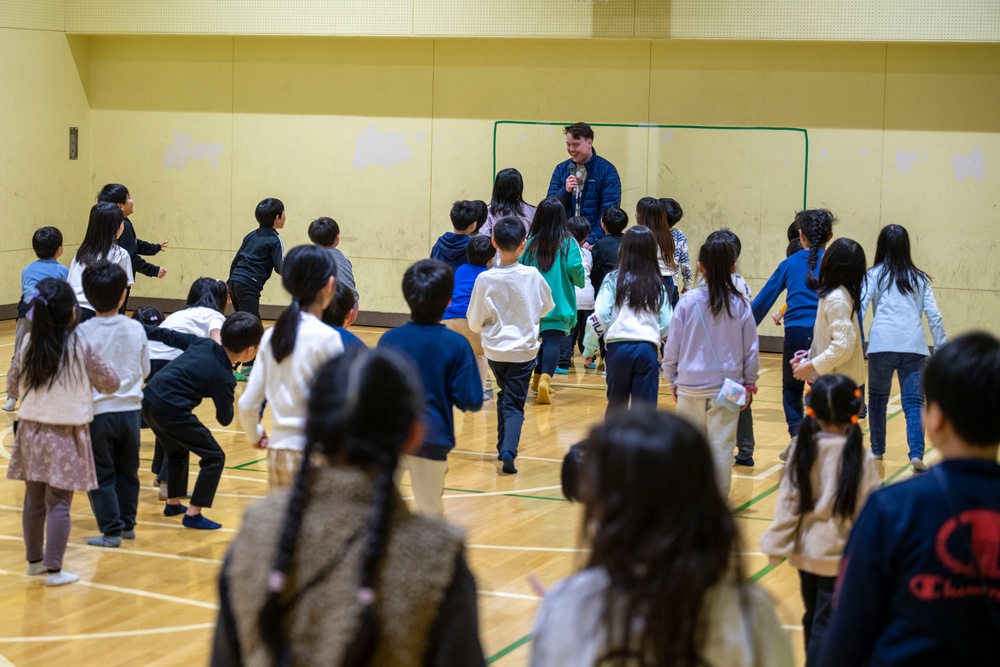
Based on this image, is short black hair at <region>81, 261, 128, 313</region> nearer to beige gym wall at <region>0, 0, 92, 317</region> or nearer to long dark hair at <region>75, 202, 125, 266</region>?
long dark hair at <region>75, 202, 125, 266</region>

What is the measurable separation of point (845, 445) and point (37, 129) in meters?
10.8

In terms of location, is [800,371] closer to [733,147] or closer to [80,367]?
[80,367]

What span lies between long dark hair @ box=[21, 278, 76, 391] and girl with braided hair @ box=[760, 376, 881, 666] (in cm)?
276

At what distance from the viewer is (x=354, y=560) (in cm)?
170

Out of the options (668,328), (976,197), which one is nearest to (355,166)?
(976,197)

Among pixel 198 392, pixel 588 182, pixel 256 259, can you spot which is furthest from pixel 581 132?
pixel 198 392

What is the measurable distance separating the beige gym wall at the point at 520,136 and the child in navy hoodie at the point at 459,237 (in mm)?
3771

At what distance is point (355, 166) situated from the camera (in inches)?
A: 488

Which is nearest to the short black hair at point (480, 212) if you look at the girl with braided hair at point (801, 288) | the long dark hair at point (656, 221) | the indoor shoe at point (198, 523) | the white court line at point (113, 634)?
the long dark hair at point (656, 221)

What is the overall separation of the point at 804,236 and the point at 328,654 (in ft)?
19.1

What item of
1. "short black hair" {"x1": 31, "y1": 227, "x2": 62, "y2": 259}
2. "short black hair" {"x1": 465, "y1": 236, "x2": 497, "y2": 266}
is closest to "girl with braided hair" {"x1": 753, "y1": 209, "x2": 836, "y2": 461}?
"short black hair" {"x1": 465, "y1": 236, "x2": 497, "y2": 266}

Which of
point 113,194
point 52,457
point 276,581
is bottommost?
point 52,457

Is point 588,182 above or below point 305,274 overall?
above

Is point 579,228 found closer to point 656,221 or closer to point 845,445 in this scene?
point 656,221
